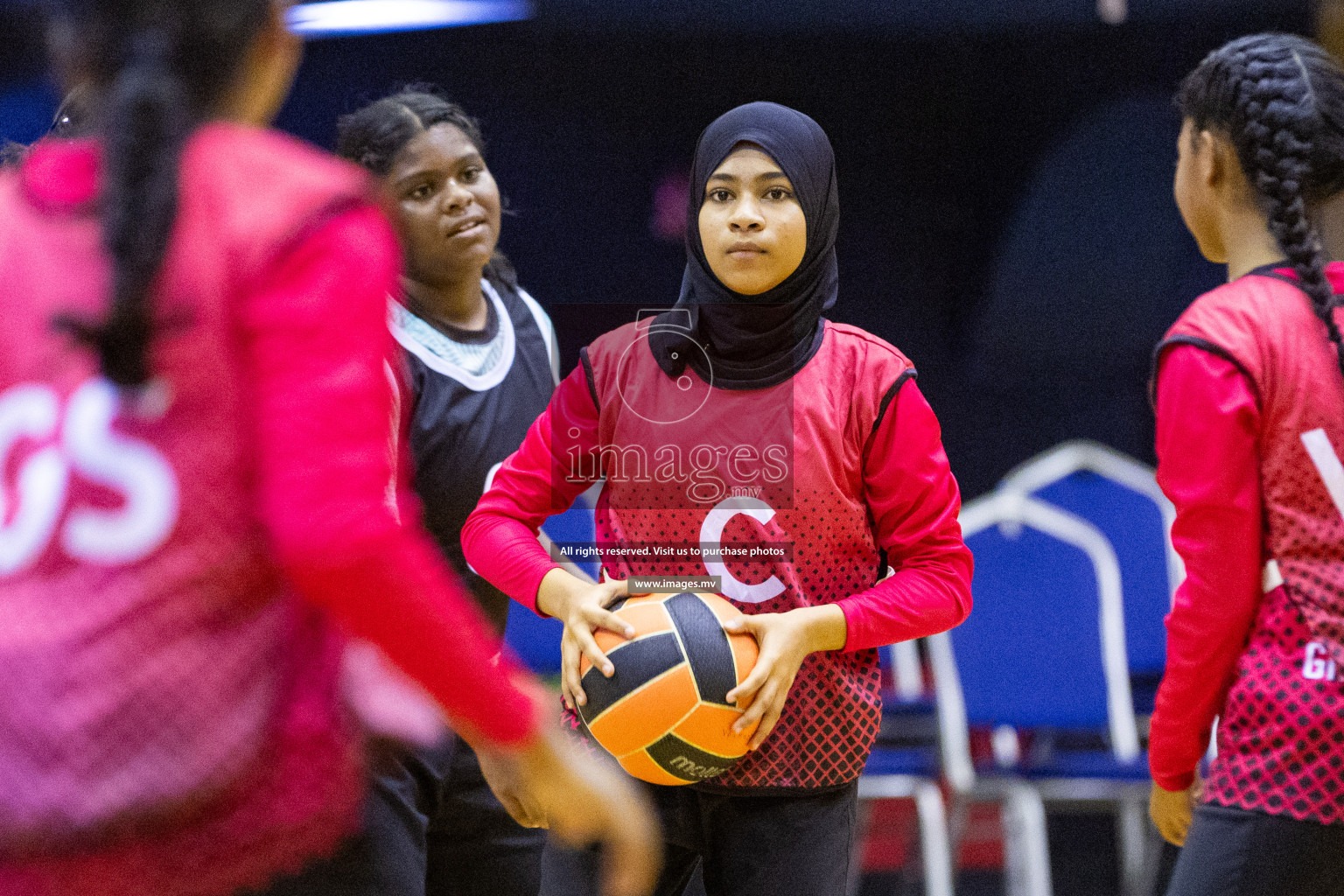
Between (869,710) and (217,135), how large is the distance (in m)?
1.32

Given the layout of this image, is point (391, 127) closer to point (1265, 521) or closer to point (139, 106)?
point (139, 106)

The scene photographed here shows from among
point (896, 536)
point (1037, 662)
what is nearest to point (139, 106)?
point (896, 536)

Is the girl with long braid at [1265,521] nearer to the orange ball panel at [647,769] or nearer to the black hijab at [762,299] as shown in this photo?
the black hijab at [762,299]

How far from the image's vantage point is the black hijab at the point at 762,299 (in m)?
2.03

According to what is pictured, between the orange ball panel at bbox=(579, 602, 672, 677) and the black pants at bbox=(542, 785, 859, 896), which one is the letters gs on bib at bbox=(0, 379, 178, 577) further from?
the black pants at bbox=(542, 785, 859, 896)

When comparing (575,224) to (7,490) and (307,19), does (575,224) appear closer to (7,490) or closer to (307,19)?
(307,19)

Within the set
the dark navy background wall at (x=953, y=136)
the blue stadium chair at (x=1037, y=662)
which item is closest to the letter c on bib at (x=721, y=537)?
the blue stadium chair at (x=1037, y=662)

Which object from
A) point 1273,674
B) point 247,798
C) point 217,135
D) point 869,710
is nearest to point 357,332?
point 217,135

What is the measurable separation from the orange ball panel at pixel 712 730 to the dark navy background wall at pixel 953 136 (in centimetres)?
291

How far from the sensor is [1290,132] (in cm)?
193

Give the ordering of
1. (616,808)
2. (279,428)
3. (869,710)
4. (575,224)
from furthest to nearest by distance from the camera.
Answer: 1. (575,224)
2. (869,710)
3. (616,808)
4. (279,428)

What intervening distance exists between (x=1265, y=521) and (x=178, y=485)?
4.88ft

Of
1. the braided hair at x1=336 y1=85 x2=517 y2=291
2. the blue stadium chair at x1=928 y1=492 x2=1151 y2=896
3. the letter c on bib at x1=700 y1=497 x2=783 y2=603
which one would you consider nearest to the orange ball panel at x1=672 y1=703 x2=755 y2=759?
the letter c on bib at x1=700 y1=497 x2=783 y2=603

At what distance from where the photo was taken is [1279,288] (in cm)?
190
